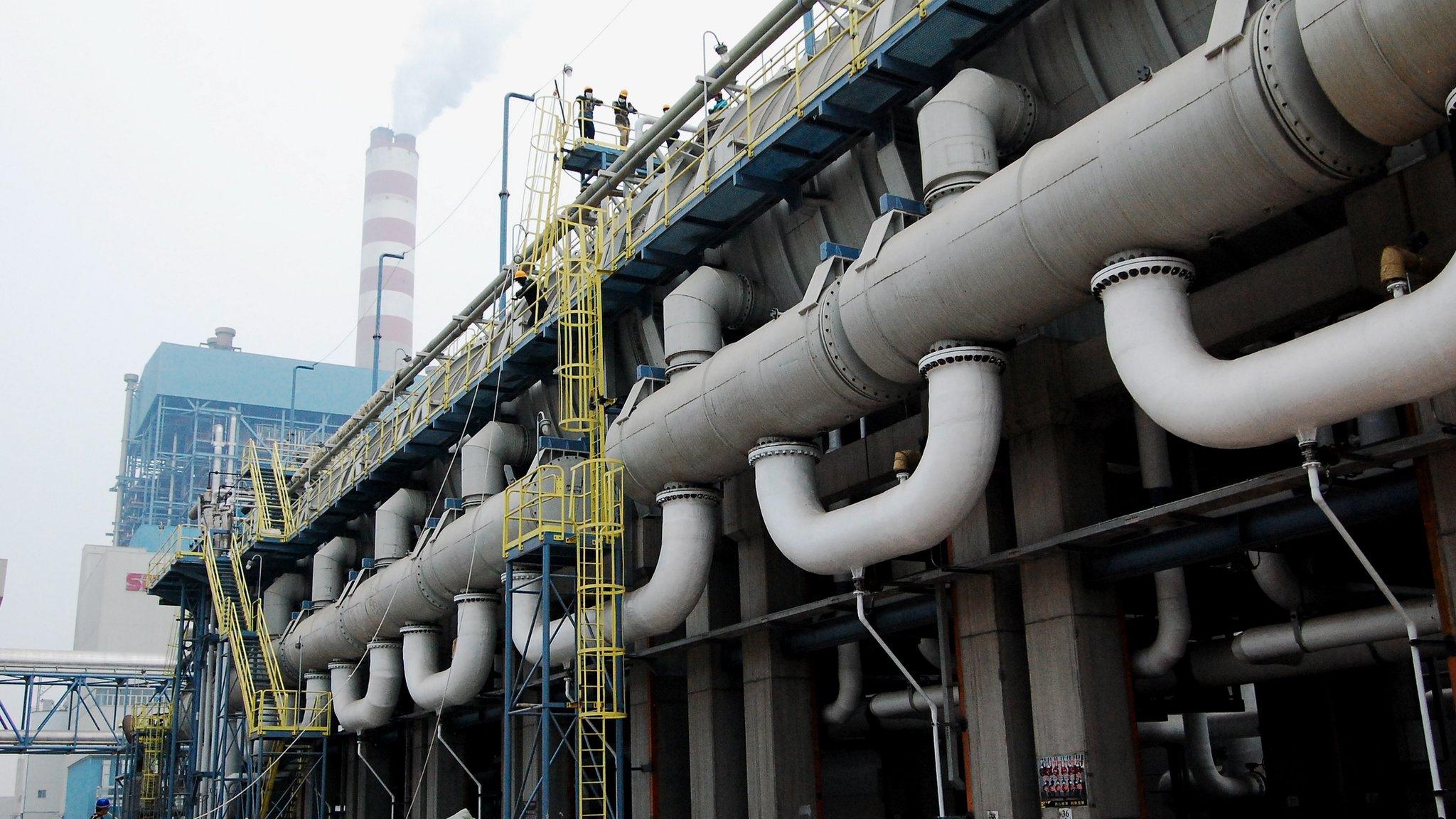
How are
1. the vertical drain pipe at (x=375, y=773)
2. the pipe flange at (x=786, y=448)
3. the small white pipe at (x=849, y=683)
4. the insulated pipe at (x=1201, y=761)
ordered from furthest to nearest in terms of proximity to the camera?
the vertical drain pipe at (x=375, y=773) < the insulated pipe at (x=1201, y=761) < the small white pipe at (x=849, y=683) < the pipe flange at (x=786, y=448)

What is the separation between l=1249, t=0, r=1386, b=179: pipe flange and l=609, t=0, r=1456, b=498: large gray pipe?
0.04ft

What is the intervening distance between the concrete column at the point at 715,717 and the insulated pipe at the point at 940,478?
587cm

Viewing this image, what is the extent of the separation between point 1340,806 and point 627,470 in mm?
12744

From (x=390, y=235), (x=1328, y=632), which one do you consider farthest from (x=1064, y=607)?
(x=390, y=235)

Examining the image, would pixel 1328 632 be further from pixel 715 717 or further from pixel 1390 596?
pixel 715 717

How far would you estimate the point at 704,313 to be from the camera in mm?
17703

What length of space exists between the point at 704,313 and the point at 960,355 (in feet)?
18.3

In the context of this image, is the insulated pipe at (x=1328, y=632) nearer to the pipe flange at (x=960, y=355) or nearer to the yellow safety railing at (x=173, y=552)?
the pipe flange at (x=960, y=355)

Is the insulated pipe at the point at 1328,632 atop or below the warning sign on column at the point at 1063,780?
atop

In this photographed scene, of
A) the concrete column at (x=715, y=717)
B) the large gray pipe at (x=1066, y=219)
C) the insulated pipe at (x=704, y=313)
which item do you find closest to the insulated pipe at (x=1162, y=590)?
the large gray pipe at (x=1066, y=219)

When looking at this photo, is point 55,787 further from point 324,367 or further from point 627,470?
point 627,470

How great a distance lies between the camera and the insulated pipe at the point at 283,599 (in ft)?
124

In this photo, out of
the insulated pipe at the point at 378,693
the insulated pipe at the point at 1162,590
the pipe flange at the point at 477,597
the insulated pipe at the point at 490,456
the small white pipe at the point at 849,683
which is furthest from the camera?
the insulated pipe at the point at 378,693

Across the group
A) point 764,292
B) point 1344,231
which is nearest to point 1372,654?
point 1344,231
